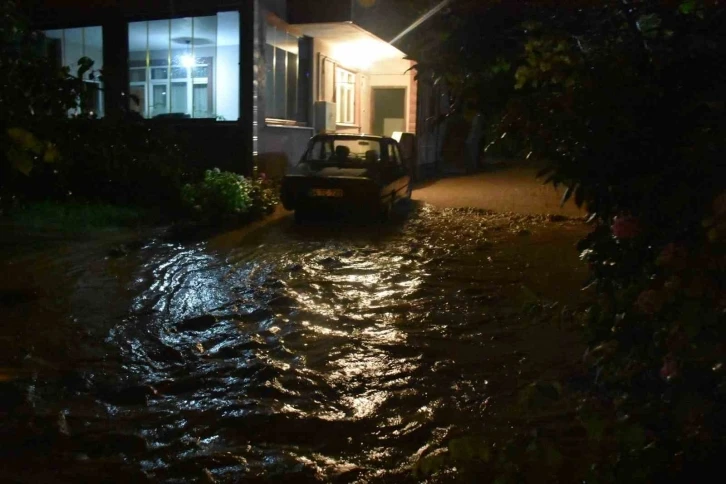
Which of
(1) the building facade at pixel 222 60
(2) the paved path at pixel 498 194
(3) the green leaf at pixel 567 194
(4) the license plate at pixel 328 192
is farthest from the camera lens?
(2) the paved path at pixel 498 194

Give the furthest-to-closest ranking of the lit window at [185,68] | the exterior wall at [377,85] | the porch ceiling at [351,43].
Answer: the exterior wall at [377,85] < the porch ceiling at [351,43] < the lit window at [185,68]

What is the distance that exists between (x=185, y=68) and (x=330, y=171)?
582 centimetres

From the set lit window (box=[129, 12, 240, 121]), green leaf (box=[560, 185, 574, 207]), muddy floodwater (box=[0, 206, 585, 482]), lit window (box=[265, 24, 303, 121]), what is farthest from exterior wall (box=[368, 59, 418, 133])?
green leaf (box=[560, 185, 574, 207])

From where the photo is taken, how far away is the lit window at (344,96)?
828 inches

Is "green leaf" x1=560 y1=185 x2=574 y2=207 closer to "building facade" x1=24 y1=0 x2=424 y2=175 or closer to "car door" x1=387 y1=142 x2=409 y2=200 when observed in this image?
"car door" x1=387 y1=142 x2=409 y2=200

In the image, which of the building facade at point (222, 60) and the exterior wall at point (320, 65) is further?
the exterior wall at point (320, 65)

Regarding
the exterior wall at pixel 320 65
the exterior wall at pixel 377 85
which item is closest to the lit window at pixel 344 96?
the exterior wall at pixel 377 85

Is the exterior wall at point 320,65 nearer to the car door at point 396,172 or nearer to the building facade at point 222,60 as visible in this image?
the building facade at point 222,60

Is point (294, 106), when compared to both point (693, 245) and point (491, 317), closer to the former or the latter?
point (491, 317)

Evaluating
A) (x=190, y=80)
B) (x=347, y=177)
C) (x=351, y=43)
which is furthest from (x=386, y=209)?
(x=351, y=43)

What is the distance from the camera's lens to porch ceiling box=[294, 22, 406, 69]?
17047 mm

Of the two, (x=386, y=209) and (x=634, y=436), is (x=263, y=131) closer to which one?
(x=386, y=209)

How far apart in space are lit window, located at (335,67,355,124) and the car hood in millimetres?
7756

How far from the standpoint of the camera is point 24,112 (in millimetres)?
4711
